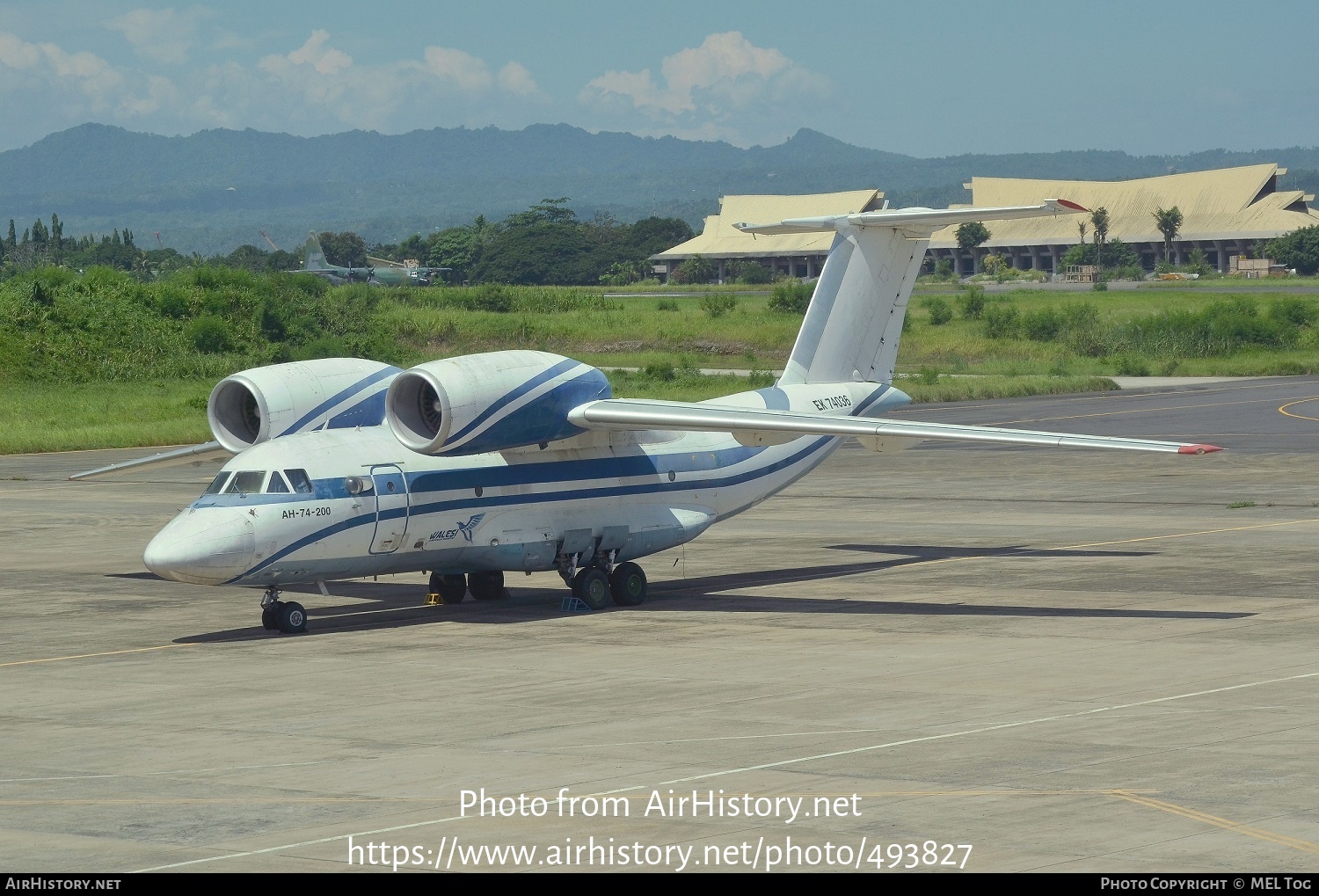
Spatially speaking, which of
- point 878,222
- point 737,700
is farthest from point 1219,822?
point 878,222

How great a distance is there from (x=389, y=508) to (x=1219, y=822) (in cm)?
1332

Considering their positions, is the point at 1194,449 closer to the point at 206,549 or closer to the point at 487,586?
the point at 487,586

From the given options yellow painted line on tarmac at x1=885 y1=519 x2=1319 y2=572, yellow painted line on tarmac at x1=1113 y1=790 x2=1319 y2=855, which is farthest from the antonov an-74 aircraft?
yellow painted line on tarmac at x1=1113 y1=790 x2=1319 y2=855

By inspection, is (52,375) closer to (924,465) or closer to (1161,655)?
(924,465)

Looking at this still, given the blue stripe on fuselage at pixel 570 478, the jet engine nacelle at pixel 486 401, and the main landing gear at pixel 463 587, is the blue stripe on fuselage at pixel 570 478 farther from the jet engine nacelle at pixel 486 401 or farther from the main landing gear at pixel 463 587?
the main landing gear at pixel 463 587

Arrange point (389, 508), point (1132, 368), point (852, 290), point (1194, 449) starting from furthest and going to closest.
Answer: point (1132, 368) < point (852, 290) < point (389, 508) < point (1194, 449)

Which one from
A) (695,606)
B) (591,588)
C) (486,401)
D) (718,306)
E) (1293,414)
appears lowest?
(1293,414)

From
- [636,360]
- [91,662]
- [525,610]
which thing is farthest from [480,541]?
[636,360]

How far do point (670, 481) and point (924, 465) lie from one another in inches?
879

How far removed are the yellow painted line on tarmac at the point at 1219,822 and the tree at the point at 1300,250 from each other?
182 m

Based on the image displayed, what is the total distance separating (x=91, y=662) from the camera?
2072cm

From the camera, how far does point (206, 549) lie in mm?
20734

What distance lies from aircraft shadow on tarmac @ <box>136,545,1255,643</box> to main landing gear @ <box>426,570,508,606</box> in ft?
0.45

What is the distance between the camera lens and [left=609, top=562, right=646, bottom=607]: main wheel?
80.8 feet
